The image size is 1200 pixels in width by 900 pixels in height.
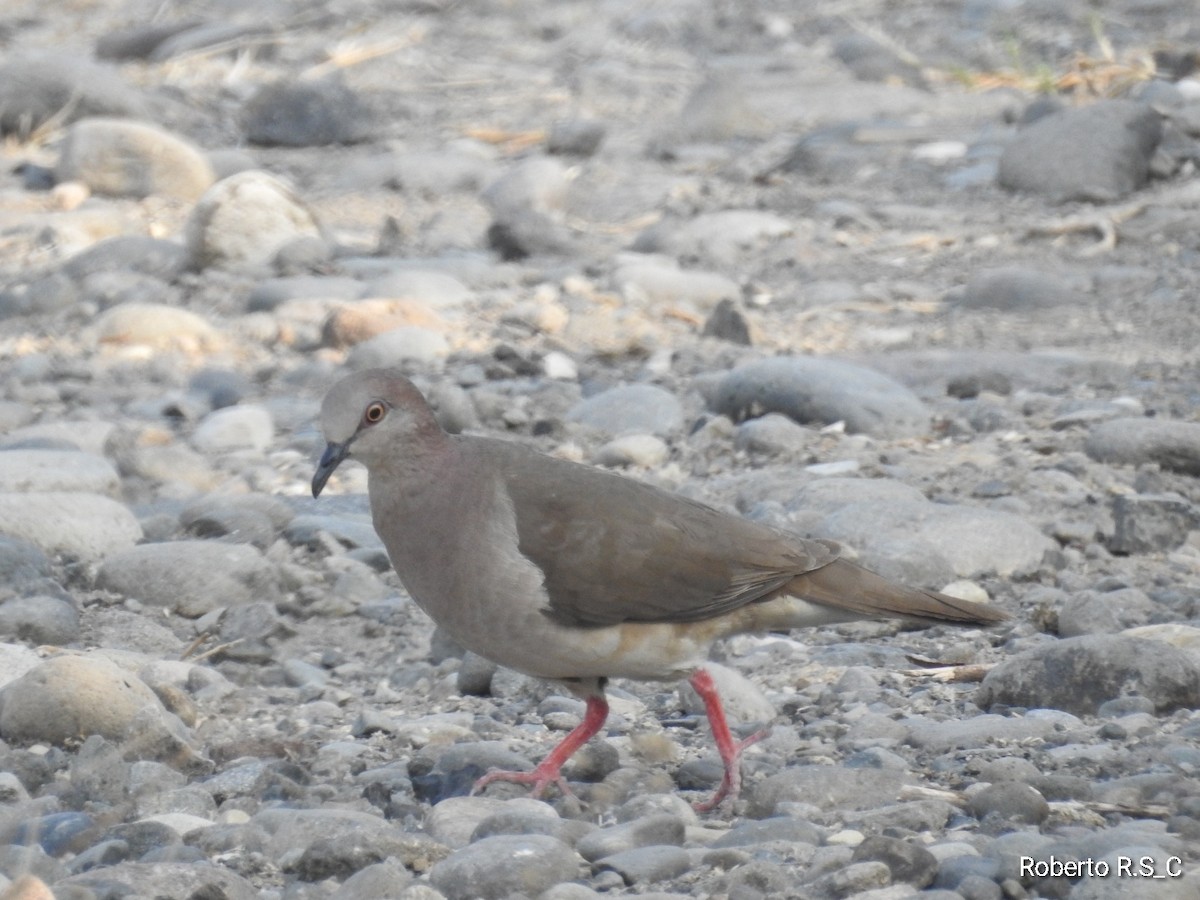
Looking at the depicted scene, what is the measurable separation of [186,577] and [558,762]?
1.81 m

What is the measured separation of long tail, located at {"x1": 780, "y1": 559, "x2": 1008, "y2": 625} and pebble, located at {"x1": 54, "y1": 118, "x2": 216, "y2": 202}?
6.74 meters

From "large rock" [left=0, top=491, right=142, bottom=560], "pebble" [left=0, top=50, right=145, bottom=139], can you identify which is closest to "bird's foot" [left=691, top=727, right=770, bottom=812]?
"large rock" [left=0, top=491, right=142, bottom=560]

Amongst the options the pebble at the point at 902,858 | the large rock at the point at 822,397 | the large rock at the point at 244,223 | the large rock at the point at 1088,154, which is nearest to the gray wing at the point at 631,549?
the pebble at the point at 902,858

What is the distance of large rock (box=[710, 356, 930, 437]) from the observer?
278 inches

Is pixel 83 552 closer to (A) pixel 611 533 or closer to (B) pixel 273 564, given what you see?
(B) pixel 273 564

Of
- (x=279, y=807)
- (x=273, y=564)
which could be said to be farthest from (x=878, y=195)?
(x=279, y=807)

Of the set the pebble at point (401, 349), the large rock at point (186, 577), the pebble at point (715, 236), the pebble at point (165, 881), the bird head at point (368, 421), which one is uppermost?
the bird head at point (368, 421)

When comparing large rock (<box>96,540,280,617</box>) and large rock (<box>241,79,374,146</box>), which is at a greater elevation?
large rock (<box>96,540,280,617</box>)

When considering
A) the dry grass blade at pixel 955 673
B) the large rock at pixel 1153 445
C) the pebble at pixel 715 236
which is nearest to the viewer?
the dry grass blade at pixel 955 673

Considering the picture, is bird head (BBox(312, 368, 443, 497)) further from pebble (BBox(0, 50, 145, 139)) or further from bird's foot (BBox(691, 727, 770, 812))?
pebble (BBox(0, 50, 145, 139))

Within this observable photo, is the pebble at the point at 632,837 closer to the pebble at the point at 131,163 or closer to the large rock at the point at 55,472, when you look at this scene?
the large rock at the point at 55,472

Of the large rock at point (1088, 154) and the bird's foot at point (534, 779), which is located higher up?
the bird's foot at point (534, 779)

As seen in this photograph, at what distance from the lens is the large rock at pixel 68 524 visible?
5.93 metres

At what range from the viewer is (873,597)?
182 inches
